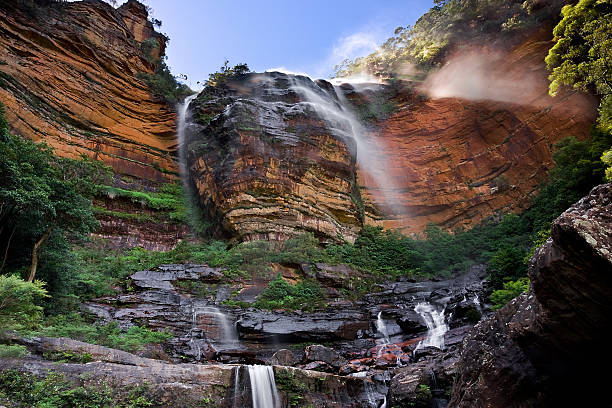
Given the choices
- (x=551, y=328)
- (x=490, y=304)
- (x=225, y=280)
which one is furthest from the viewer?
(x=225, y=280)

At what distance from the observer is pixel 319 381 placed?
9.13m

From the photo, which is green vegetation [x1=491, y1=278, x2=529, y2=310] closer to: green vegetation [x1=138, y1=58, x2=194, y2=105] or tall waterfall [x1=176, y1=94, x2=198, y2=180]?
tall waterfall [x1=176, y1=94, x2=198, y2=180]

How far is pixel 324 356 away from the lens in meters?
11.2

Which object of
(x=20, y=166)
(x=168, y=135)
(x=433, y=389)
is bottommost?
(x=433, y=389)

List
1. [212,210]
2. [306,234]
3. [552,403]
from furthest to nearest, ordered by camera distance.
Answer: [212,210], [306,234], [552,403]

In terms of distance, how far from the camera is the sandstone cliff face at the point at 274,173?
21578mm

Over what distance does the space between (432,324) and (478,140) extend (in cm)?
1966

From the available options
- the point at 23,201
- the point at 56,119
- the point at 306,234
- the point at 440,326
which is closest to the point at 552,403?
the point at 440,326

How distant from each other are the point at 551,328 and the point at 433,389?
13.4 ft

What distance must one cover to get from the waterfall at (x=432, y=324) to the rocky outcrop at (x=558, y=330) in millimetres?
6484

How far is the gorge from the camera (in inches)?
247

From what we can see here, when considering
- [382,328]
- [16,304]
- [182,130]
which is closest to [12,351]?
[16,304]

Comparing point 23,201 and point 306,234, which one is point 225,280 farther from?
point 23,201

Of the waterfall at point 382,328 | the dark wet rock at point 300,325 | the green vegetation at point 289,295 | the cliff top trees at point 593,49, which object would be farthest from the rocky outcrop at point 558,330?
the green vegetation at point 289,295
